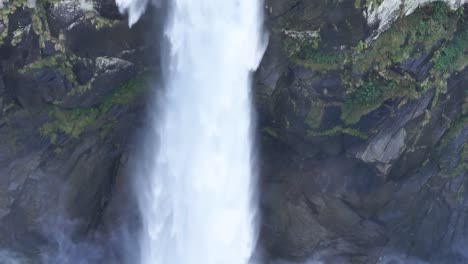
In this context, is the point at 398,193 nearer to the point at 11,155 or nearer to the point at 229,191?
the point at 229,191

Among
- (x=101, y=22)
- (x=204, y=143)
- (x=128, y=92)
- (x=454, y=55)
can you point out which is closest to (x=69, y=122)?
(x=128, y=92)

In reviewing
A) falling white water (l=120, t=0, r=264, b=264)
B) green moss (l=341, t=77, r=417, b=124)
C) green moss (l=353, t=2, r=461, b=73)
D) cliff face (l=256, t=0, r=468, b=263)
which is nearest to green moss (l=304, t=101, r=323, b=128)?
cliff face (l=256, t=0, r=468, b=263)

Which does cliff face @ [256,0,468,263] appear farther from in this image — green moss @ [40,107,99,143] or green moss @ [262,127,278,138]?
green moss @ [40,107,99,143]

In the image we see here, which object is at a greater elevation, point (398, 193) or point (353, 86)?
point (353, 86)

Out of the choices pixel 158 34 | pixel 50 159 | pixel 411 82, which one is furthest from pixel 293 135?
pixel 50 159

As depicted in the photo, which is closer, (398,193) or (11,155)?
(11,155)
